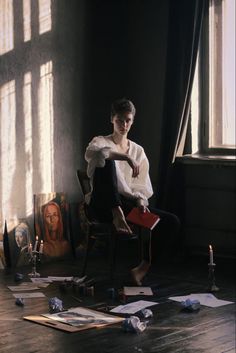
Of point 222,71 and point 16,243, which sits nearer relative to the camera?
point 16,243

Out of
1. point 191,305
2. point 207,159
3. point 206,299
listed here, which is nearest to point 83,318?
point 191,305

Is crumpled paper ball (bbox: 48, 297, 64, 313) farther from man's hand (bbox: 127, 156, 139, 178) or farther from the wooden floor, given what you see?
man's hand (bbox: 127, 156, 139, 178)

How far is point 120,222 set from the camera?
16.8 feet

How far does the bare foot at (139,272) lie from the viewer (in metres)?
5.21

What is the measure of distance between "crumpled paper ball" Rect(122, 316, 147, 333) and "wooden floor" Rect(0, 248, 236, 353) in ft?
0.10

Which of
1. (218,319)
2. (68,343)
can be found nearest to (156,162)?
(218,319)

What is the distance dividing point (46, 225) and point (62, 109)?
0.94 meters

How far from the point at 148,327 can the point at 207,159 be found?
2.17 m

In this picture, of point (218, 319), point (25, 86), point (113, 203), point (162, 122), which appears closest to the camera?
point (218, 319)

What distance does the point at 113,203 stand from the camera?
5117mm

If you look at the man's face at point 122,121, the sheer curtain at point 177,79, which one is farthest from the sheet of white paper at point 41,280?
the sheer curtain at point 177,79

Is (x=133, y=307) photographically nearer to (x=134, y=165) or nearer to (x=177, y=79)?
(x=134, y=165)

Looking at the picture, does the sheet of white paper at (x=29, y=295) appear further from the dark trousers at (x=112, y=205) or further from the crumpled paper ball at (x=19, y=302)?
the dark trousers at (x=112, y=205)

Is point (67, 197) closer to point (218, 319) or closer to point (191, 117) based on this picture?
point (191, 117)
